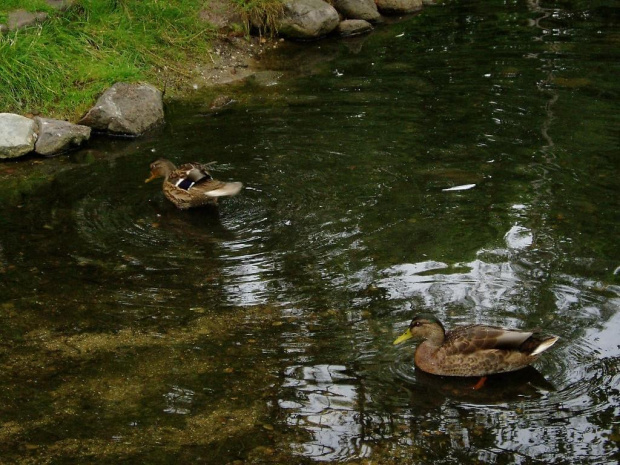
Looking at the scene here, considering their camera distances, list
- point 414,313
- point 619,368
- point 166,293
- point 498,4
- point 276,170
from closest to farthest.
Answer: point 619,368
point 414,313
point 166,293
point 276,170
point 498,4

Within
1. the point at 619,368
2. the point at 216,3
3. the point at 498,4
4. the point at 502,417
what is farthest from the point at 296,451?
the point at 498,4

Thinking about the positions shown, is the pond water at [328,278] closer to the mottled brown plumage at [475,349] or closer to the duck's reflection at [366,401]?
the duck's reflection at [366,401]

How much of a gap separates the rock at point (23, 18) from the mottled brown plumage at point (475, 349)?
328 inches

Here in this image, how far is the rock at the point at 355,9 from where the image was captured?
15.6 meters

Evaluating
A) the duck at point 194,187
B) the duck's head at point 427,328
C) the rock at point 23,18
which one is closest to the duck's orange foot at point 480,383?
the duck's head at point 427,328

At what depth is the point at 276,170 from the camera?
9.80 meters

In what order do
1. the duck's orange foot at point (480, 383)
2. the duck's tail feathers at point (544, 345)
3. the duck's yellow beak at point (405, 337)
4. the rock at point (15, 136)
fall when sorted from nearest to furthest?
the duck's tail feathers at point (544, 345), the duck's orange foot at point (480, 383), the duck's yellow beak at point (405, 337), the rock at point (15, 136)

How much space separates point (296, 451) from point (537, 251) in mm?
3287

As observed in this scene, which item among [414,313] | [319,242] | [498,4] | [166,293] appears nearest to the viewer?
[414,313]

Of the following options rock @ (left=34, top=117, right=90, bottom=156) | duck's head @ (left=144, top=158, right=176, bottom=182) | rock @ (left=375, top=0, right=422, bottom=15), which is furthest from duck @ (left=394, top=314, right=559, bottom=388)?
rock @ (left=375, top=0, right=422, bottom=15)

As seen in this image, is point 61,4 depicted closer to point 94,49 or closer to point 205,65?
point 94,49

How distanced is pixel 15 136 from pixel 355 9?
715 centimetres

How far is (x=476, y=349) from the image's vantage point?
597 centimetres

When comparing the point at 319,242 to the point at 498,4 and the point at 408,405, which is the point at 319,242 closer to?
the point at 408,405
